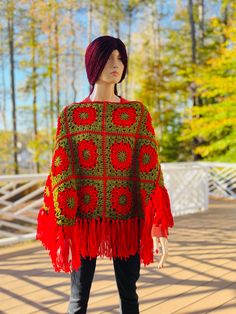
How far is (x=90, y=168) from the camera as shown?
151cm

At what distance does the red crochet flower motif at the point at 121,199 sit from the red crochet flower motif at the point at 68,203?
0.15 m

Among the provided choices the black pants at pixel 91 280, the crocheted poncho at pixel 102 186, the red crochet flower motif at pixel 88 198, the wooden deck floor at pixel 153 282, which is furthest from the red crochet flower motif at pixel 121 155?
the wooden deck floor at pixel 153 282

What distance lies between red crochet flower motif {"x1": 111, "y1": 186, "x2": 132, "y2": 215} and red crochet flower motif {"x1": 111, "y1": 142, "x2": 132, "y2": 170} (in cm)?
8

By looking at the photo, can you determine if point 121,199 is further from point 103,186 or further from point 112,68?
point 112,68

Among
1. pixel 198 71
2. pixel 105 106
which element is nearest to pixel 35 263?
pixel 105 106

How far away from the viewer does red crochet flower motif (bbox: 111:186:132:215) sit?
152cm

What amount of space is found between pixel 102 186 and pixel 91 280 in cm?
36

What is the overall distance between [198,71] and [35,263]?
333 inches

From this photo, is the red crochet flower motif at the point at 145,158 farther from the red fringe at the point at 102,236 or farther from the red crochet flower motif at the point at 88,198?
the red crochet flower motif at the point at 88,198

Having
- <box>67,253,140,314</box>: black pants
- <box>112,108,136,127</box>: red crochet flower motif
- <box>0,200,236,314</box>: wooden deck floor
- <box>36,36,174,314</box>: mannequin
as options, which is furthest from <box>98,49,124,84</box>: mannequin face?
<box>0,200,236,314</box>: wooden deck floor

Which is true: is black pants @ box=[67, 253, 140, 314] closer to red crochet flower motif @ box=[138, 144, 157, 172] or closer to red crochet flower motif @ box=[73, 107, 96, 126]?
red crochet flower motif @ box=[138, 144, 157, 172]

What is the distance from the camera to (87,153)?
1.50 metres

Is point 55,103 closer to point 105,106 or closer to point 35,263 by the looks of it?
point 35,263

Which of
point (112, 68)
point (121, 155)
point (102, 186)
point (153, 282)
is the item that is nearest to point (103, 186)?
point (102, 186)
